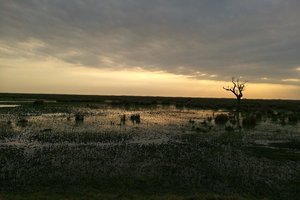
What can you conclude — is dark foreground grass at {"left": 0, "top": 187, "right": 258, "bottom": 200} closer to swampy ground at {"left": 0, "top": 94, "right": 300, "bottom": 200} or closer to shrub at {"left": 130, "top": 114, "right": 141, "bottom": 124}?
swampy ground at {"left": 0, "top": 94, "right": 300, "bottom": 200}

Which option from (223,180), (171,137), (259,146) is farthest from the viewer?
(171,137)

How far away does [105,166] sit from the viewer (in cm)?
1412

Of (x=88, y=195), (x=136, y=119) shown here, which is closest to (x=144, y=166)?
(x=88, y=195)

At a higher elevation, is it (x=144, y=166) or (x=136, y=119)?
(x=136, y=119)

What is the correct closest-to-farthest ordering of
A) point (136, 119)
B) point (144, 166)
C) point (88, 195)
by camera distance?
1. point (88, 195)
2. point (144, 166)
3. point (136, 119)

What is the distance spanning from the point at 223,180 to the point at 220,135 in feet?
42.6

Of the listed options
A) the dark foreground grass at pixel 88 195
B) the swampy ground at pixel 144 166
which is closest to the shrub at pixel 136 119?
the swampy ground at pixel 144 166

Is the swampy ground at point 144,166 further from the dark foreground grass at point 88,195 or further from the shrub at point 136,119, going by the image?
the shrub at point 136,119

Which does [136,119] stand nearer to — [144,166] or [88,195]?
[144,166]

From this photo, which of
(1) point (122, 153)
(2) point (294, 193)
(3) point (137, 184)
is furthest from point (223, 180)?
(1) point (122, 153)

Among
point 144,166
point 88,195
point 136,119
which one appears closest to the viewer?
point 88,195

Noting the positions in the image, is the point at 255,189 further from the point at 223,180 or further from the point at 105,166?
the point at 105,166

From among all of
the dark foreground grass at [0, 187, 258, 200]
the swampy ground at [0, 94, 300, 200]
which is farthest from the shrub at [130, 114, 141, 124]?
the dark foreground grass at [0, 187, 258, 200]

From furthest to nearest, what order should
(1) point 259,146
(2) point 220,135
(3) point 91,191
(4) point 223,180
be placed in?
1. (2) point 220,135
2. (1) point 259,146
3. (4) point 223,180
4. (3) point 91,191
